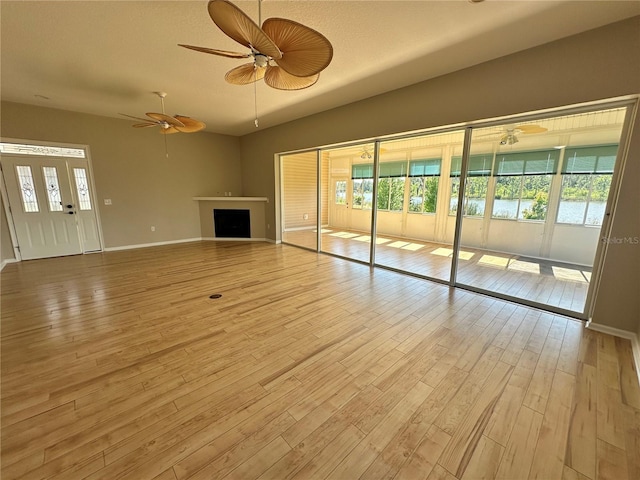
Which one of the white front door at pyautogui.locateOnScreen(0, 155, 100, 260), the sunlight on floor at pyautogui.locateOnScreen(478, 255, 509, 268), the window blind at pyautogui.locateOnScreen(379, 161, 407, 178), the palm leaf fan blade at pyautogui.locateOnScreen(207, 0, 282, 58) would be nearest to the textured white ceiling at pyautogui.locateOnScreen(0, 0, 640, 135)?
the palm leaf fan blade at pyautogui.locateOnScreen(207, 0, 282, 58)

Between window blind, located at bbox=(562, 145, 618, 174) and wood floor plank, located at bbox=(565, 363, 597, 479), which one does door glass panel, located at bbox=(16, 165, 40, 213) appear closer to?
wood floor plank, located at bbox=(565, 363, 597, 479)

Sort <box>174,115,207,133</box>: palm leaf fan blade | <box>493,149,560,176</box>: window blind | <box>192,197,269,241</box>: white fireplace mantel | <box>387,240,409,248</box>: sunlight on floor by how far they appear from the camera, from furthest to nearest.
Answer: <box>192,197,269,241</box>: white fireplace mantel → <box>387,240,409,248</box>: sunlight on floor → <box>174,115,207,133</box>: palm leaf fan blade → <box>493,149,560,176</box>: window blind

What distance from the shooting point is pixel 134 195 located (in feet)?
20.4

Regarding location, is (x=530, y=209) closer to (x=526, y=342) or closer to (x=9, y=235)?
(x=526, y=342)

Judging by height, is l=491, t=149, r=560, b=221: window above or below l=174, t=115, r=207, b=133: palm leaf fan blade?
below

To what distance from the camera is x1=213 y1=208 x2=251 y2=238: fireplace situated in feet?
24.1

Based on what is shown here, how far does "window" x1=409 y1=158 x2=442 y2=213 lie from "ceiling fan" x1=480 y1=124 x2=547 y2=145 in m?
3.09

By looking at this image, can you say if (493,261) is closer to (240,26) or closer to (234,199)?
(240,26)

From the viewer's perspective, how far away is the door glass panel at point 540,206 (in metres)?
3.09

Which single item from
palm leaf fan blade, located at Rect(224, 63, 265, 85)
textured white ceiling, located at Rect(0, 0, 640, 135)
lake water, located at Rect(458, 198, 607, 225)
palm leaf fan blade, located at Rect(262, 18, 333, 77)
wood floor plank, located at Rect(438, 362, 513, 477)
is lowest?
wood floor plank, located at Rect(438, 362, 513, 477)

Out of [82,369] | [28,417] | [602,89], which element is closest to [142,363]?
[82,369]

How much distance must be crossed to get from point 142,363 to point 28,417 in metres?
0.65

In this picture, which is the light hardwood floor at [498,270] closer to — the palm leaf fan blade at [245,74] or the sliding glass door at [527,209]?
the sliding glass door at [527,209]

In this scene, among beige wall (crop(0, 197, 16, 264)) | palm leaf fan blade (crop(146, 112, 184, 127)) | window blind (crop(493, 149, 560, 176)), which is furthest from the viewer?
beige wall (crop(0, 197, 16, 264))
